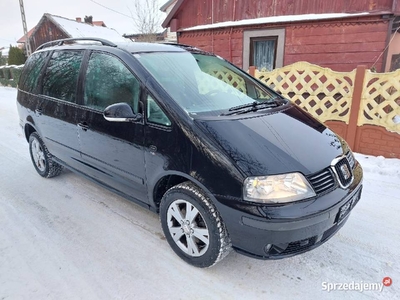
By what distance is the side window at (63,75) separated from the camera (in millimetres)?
3150

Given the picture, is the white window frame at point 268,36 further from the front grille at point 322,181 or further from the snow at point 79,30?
the snow at point 79,30

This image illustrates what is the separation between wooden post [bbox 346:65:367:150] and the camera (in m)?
4.65

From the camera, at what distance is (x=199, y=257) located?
7.48ft

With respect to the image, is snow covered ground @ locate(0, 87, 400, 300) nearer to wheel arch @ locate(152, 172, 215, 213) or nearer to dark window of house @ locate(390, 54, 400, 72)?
wheel arch @ locate(152, 172, 215, 213)

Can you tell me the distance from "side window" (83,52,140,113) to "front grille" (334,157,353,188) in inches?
67.8

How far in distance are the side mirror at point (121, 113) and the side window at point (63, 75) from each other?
1.01 m

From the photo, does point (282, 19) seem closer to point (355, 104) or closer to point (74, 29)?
point (355, 104)

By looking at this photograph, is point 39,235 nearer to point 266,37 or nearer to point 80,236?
point 80,236

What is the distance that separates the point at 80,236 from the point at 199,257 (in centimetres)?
126

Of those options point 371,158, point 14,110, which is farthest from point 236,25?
point 14,110

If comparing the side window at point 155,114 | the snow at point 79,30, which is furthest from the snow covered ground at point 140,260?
the snow at point 79,30

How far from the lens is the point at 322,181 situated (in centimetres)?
202

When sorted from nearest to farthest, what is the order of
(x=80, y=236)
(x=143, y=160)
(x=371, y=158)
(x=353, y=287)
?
(x=353, y=287) < (x=143, y=160) < (x=80, y=236) < (x=371, y=158)

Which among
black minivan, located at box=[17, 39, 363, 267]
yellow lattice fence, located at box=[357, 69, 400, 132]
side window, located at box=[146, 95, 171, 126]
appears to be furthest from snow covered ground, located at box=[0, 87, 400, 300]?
yellow lattice fence, located at box=[357, 69, 400, 132]
